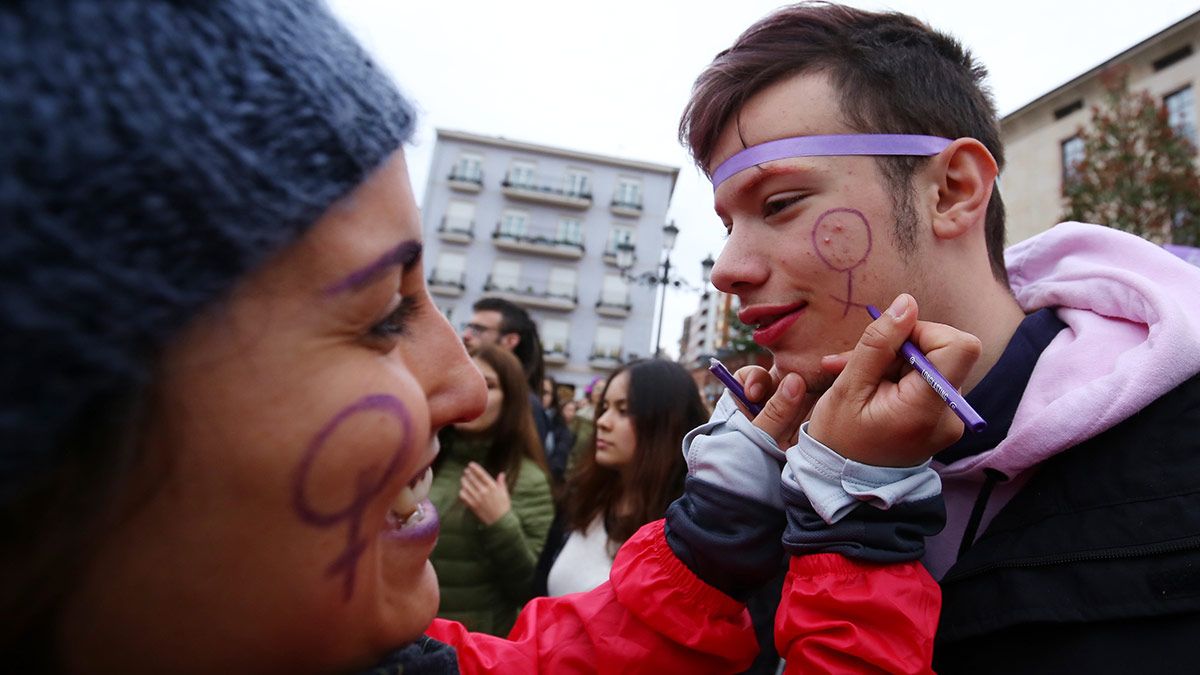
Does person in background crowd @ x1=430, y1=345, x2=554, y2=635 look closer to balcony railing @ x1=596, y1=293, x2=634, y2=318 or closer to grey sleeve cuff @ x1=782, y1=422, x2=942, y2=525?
grey sleeve cuff @ x1=782, y1=422, x2=942, y2=525

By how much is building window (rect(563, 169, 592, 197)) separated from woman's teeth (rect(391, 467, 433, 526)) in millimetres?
41425

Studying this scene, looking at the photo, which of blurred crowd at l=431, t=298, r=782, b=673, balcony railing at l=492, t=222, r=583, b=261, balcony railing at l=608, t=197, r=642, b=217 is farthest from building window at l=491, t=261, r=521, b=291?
blurred crowd at l=431, t=298, r=782, b=673

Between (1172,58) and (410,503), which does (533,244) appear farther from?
(410,503)

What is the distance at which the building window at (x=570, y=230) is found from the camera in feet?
134

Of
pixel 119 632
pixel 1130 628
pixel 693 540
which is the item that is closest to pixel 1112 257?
pixel 1130 628

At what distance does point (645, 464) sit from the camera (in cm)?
342

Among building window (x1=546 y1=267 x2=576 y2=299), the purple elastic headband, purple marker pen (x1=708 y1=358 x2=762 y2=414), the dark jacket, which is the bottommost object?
the dark jacket

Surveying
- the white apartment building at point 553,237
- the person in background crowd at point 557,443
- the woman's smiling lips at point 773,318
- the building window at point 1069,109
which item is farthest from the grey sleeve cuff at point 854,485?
the white apartment building at point 553,237

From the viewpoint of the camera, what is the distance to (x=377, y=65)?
0.99 meters

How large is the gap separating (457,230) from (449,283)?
3647 millimetres

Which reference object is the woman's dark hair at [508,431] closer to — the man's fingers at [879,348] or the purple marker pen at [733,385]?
the purple marker pen at [733,385]

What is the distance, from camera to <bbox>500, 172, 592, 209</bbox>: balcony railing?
40.7 meters

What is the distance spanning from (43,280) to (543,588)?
134 inches

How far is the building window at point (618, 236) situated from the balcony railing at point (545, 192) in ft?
7.87
